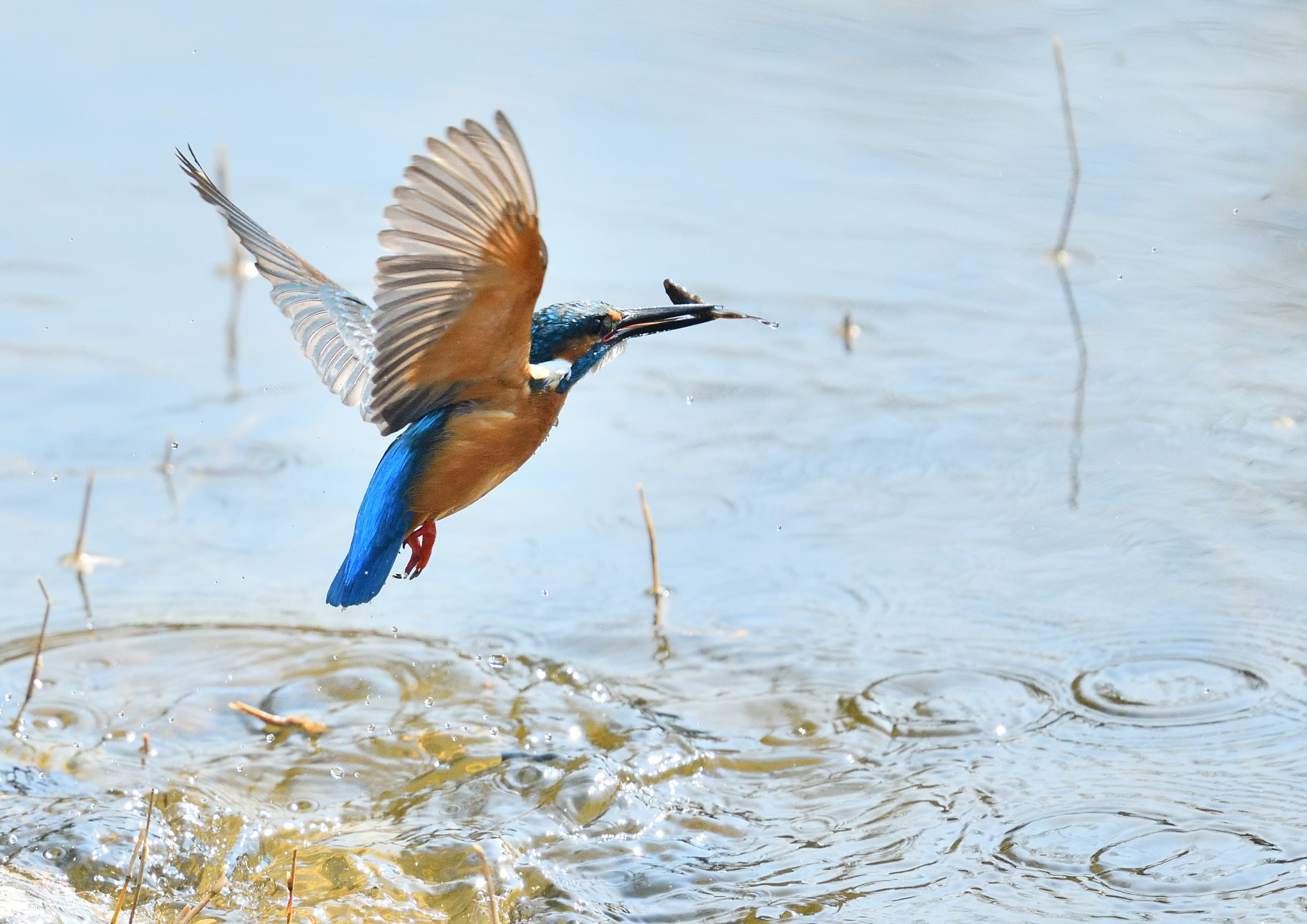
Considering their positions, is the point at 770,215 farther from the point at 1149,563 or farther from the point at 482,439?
the point at 482,439

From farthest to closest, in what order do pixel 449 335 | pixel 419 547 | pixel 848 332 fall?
1. pixel 848 332
2. pixel 419 547
3. pixel 449 335

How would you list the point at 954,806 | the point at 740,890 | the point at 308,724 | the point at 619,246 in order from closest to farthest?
the point at 740,890 → the point at 954,806 → the point at 308,724 → the point at 619,246

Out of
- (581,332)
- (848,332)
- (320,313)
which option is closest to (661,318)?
(581,332)

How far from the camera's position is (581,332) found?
3.31 metres

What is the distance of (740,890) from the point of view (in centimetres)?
357

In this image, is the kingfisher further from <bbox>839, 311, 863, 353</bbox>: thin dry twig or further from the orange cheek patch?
<bbox>839, 311, 863, 353</bbox>: thin dry twig

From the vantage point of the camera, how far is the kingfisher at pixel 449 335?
283 centimetres

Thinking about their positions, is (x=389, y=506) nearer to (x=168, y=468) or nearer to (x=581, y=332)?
(x=581, y=332)

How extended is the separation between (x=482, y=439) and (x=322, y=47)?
5371 millimetres

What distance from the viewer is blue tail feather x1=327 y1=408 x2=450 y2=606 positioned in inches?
127

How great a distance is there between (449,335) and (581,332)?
1.18ft

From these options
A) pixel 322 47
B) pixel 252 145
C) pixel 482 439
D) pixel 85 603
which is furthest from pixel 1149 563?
pixel 322 47

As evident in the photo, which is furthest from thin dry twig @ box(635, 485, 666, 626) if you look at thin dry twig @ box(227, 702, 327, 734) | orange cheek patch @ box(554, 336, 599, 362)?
orange cheek patch @ box(554, 336, 599, 362)

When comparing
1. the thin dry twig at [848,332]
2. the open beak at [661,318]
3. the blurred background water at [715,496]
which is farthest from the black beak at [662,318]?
the thin dry twig at [848,332]
